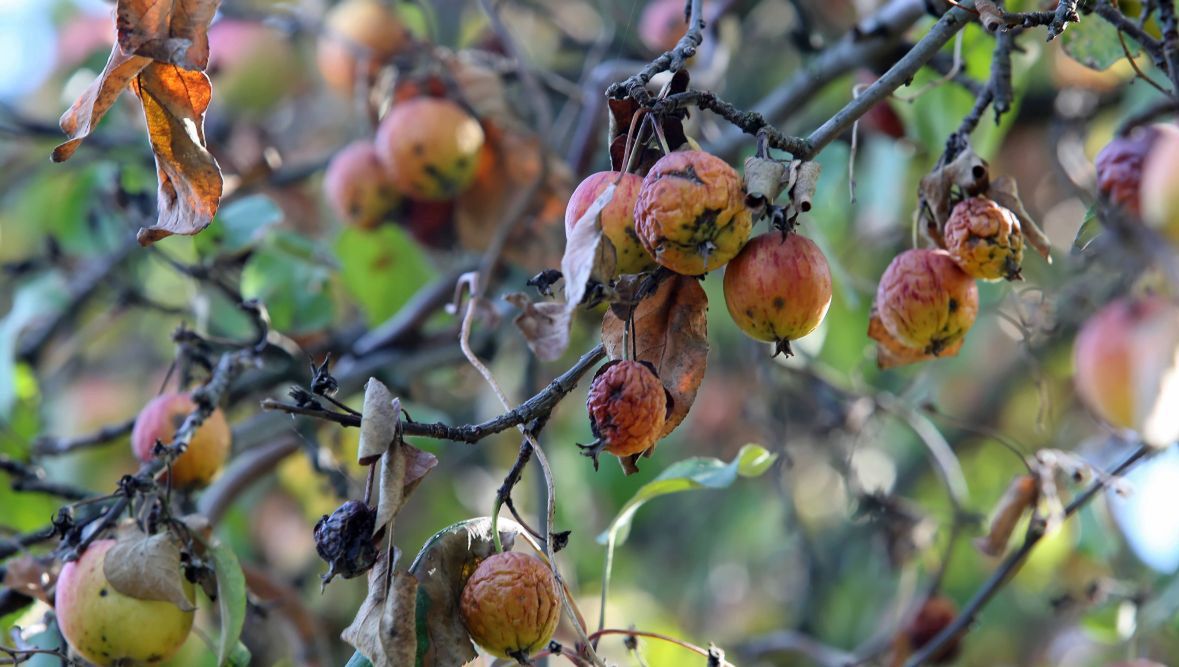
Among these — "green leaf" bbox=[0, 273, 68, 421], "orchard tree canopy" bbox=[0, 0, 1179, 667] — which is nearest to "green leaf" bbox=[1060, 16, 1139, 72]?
"orchard tree canopy" bbox=[0, 0, 1179, 667]

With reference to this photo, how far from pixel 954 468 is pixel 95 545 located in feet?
5.59

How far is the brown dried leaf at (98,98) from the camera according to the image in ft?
3.86

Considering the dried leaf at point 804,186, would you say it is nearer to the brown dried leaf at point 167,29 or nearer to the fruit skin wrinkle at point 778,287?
the fruit skin wrinkle at point 778,287

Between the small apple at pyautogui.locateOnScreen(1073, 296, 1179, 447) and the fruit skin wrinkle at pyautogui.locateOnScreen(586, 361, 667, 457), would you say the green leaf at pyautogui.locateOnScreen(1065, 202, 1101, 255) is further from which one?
the fruit skin wrinkle at pyautogui.locateOnScreen(586, 361, 667, 457)

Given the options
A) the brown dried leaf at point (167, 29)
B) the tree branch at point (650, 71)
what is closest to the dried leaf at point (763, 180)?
the tree branch at point (650, 71)

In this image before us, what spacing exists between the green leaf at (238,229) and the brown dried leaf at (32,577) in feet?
2.18

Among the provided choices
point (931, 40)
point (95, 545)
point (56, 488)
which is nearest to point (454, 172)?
point (56, 488)

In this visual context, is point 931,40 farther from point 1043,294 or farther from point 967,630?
point 967,630

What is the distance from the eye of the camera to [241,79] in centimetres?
308

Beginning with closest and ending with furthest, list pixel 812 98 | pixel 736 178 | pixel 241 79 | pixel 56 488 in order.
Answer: pixel 736 178 < pixel 56 488 < pixel 812 98 < pixel 241 79

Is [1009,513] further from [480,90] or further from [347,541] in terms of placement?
[480,90]

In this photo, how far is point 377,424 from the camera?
1079 millimetres

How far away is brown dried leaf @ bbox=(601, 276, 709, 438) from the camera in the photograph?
3.95 ft

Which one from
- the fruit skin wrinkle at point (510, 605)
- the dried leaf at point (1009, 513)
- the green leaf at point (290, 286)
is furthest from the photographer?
the green leaf at point (290, 286)
